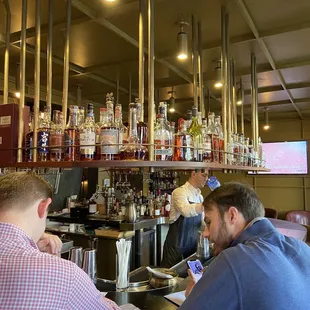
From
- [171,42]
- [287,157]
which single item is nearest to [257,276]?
[171,42]

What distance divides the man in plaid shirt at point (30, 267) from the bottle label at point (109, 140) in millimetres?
353

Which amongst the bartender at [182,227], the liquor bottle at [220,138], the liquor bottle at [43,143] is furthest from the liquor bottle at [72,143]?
the bartender at [182,227]

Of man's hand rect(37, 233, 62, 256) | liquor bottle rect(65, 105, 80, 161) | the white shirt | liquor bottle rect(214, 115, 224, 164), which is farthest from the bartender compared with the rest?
liquor bottle rect(65, 105, 80, 161)

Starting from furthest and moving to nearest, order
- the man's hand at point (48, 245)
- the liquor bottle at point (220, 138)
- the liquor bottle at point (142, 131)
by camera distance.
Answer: the liquor bottle at point (220, 138) → the man's hand at point (48, 245) → the liquor bottle at point (142, 131)

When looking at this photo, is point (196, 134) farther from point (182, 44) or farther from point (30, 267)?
point (30, 267)

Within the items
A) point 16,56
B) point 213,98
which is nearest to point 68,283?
point 16,56

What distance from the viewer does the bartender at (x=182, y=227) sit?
3072 mm

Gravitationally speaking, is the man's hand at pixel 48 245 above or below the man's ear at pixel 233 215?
below

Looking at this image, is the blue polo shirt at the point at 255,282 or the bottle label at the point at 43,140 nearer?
the blue polo shirt at the point at 255,282

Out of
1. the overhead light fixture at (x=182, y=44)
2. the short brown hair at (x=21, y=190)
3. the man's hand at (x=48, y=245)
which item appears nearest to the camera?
the short brown hair at (x=21, y=190)

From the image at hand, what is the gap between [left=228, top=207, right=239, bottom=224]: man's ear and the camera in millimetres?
1391

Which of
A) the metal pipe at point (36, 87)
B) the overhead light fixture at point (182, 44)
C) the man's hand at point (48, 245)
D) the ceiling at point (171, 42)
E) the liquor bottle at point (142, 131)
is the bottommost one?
the man's hand at point (48, 245)

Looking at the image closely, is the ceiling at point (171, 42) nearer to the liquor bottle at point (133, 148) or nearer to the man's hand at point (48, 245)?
the liquor bottle at point (133, 148)

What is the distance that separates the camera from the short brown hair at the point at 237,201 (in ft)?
4.55
